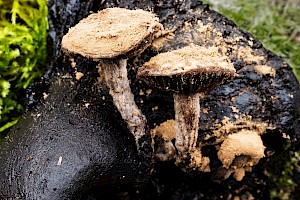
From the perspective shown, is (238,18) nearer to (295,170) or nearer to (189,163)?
(295,170)

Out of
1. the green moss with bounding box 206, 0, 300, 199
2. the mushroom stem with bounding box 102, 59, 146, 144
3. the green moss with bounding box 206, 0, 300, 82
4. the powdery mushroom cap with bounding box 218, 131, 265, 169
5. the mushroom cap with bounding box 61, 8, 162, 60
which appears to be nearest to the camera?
the mushroom cap with bounding box 61, 8, 162, 60

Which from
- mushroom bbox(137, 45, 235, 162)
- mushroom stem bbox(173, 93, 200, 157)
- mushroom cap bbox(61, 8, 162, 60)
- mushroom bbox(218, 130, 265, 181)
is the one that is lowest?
mushroom bbox(218, 130, 265, 181)

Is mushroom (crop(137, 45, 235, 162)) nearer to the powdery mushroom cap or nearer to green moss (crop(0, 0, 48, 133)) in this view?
the powdery mushroom cap

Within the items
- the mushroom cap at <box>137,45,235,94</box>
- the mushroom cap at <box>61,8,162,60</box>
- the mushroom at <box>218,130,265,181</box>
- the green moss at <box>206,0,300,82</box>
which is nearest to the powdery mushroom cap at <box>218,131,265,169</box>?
the mushroom at <box>218,130,265,181</box>

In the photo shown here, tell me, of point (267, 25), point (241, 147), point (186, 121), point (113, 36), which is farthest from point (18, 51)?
point (267, 25)

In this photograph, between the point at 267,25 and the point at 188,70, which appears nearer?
the point at 188,70

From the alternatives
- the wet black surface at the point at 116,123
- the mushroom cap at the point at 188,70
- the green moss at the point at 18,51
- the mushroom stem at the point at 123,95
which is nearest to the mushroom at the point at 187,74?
the mushroom cap at the point at 188,70

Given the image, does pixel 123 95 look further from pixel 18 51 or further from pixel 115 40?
pixel 18 51

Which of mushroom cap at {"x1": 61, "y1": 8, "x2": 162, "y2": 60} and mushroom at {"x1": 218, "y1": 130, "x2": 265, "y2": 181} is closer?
mushroom cap at {"x1": 61, "y1": 8, "x2": 162, "y2": 60}
